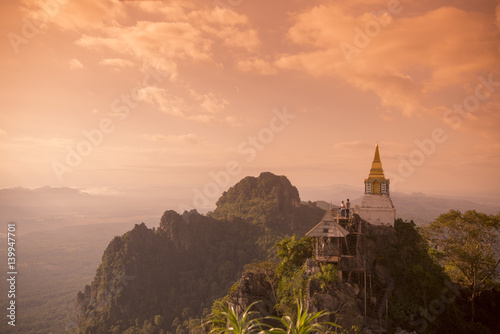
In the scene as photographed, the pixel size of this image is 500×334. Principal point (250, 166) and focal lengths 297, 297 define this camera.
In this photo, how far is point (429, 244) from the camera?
26.0 m

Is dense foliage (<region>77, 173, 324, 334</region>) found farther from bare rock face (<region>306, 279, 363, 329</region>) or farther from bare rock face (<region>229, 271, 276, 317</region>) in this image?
bare rock face (<region>306, 279, 363, 329</region>)

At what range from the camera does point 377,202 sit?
22.2 meters

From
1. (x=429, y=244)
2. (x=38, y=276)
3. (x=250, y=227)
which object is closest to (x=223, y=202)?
(x=250, y=227)

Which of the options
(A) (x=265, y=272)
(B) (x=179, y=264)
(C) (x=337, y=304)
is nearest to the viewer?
(C) (x=337, y=304)

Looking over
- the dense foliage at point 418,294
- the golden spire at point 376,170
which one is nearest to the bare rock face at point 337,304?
the dense foliage at point 418,294

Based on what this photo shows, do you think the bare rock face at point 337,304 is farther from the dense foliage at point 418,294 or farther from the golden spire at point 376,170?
the golden spire at point 376,170

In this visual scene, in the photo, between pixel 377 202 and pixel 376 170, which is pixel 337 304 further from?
pixel 376 170

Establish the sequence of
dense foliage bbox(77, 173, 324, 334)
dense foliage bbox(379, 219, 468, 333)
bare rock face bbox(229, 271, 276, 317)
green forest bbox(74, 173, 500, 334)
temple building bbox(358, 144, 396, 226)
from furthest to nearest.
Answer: dense foliage bbox(77, 173, 324, 334)
temple building bbox(358, 144, 396, 226)
bare rock face bbox(229, 271, 276, 317)
green forest bbox(74, 173, 500, 334)
dense foliage bbox(379, 219, 468, 333)

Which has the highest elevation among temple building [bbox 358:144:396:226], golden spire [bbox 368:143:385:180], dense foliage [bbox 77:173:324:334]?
golden spire [bbox 368:143:385:180]

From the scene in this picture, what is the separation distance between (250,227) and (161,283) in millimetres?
22399

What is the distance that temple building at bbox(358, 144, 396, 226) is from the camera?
22.0m

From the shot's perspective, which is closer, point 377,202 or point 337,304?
point 337,304

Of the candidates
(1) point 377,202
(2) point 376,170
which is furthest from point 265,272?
(2) point 376,170

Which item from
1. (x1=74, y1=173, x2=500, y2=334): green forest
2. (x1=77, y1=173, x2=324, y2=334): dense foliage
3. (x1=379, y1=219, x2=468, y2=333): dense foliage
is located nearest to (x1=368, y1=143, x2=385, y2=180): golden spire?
(x1=74, y1=173, x2=500, y2=334): green forest
